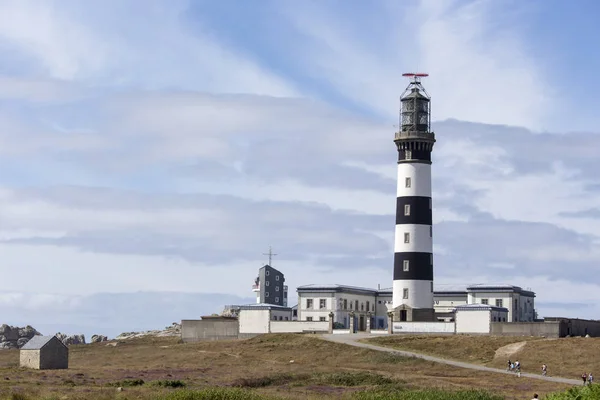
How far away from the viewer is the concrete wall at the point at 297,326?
11019 cm

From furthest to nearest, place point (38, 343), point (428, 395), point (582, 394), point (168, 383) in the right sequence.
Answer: point (38, 343), point (168, 383), point (428, 395), point (582, 394)

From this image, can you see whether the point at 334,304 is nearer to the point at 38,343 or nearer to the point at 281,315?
the point at 281,315

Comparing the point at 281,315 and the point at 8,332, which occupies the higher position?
the point at 281,315

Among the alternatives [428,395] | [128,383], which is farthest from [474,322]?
[428,395]

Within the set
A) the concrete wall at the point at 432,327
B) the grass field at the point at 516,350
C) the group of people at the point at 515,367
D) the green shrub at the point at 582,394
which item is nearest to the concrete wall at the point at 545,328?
the grass field at the point at 516,350

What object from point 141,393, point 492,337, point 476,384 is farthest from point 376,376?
point 492,337

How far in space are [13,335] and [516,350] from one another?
7870cm

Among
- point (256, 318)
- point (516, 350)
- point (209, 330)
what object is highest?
point (256, 318)

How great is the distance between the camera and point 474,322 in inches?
4021

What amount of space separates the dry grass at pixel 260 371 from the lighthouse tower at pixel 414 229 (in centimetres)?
1097

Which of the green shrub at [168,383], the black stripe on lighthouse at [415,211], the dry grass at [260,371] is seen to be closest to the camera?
the dry grass at [260,371]

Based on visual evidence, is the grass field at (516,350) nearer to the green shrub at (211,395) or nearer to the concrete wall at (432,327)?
the concrete wall at (432,327)

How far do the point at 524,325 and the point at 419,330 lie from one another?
10.5 meters

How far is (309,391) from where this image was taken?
6250 cm
